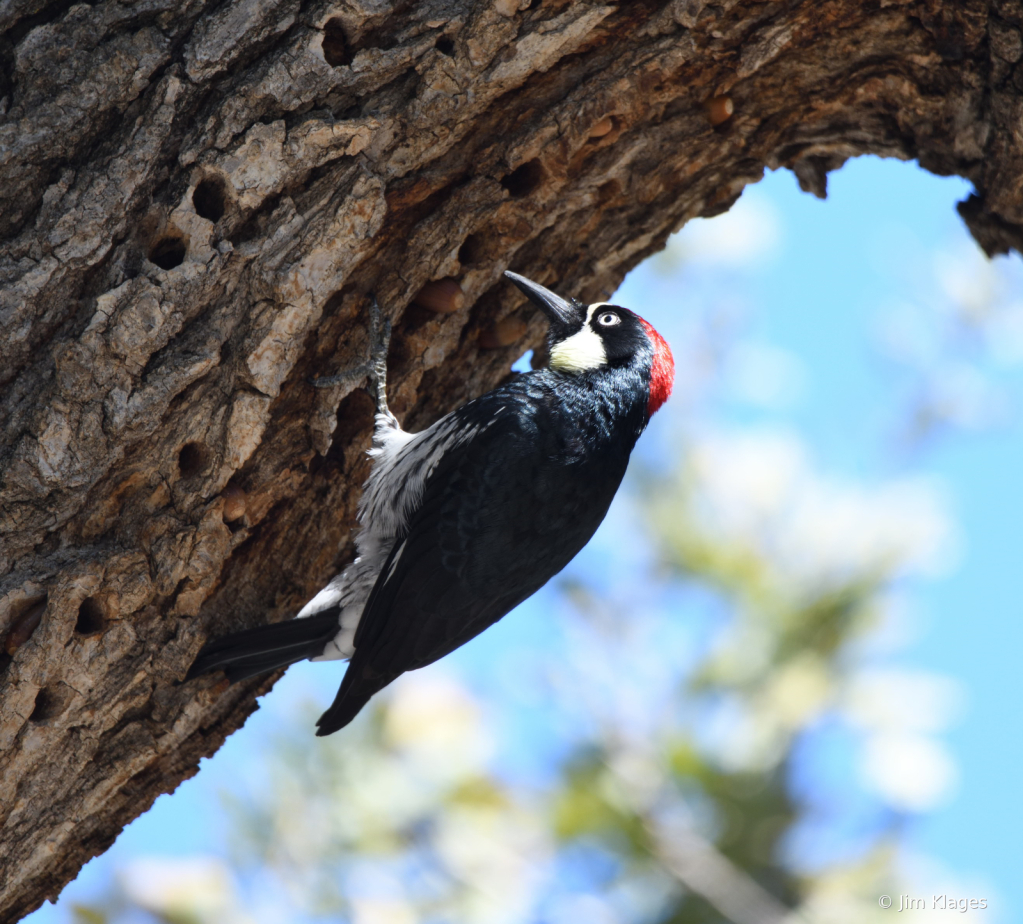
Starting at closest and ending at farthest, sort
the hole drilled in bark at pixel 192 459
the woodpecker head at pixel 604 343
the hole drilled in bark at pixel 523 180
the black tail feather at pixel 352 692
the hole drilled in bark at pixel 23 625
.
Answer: the hole drilled in bark at pixel 23 625, the hole drilled in bark at pixel 192 459, the black tail feather at pixel 352 692, the hole drilled in bark at pixel 523 180, the woodpecker head at pixel 604 343

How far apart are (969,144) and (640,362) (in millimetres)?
1369

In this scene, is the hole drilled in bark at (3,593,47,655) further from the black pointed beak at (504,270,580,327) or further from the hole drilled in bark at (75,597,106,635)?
the black pointed beak at (504,270,580,327)

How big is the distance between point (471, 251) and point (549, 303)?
348mm

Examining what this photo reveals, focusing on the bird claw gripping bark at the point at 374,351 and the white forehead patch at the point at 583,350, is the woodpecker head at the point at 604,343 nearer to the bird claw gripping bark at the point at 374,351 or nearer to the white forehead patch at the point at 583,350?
the white forehead patch at the point at 583,350

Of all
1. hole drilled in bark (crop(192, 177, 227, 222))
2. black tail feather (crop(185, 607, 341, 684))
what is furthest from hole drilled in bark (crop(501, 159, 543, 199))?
black tail feather (crop(185, 607, 341, 684))

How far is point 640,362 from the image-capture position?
3.89 metres

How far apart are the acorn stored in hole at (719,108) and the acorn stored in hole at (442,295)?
1.07m

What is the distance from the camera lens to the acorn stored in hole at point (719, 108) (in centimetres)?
350

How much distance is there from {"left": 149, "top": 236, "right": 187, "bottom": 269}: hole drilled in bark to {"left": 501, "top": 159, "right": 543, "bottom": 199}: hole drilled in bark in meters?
1.11

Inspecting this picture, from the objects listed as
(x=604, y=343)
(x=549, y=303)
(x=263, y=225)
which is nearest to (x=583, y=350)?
(x=604, y=343)

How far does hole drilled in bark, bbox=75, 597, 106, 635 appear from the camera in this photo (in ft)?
9.24

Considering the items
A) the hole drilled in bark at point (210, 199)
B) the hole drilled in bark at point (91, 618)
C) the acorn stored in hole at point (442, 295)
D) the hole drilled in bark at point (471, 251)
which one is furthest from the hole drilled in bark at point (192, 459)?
the hole drilled in bark at point (471, 251)

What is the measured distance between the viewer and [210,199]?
114 inches

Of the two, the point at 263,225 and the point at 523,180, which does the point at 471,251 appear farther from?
the point at 263,225
